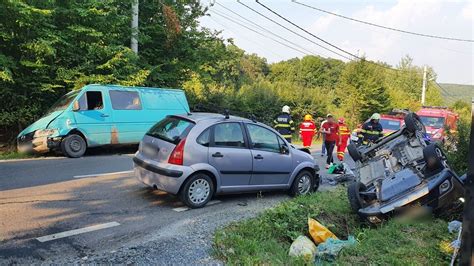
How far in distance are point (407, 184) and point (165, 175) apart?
3.79m

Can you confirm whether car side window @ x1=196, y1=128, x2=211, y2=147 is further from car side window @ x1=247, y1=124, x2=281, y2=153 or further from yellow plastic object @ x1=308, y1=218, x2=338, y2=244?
yellow plastic object @ x1=308, y1=218, x2=338, y2=244

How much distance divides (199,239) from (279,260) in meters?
1.16

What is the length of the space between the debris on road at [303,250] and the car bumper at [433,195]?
5.12 ft

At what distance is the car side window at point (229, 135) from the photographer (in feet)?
22.5

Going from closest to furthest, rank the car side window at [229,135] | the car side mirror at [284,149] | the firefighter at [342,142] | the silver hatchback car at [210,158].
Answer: the silver hatchback car at [210,158] < the car side window at [229,135] < the car side mirror at [284,149] < the firefighter at [342,142]

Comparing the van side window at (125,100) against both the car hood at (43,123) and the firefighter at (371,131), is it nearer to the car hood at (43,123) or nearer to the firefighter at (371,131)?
the car hood at (43,123)

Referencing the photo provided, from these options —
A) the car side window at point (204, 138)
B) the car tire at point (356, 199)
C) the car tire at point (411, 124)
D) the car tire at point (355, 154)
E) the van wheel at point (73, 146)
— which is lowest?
the car tire at point (356, 199)

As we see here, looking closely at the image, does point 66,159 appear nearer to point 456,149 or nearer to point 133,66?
point 133,66

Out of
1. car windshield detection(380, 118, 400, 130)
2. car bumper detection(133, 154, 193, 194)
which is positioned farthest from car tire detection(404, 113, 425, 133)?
car windshield detection(380, 118, 400, 130)

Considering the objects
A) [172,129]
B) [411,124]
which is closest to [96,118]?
[172,129]

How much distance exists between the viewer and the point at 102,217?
5863 millimetres

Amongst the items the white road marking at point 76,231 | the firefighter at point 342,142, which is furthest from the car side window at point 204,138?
the firefighter at point 342,142

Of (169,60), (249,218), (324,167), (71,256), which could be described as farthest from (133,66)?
(71,256)

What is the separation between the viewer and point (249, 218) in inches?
241
